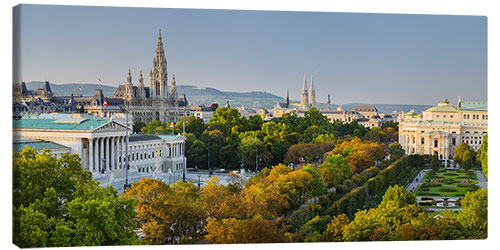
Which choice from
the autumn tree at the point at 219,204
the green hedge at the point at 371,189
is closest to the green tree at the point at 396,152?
the green hedge at the point at 371,189

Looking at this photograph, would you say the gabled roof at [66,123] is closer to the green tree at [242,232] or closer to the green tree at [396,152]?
the green tree at [242,232]

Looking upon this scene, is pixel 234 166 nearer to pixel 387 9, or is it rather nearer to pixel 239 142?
pixel 239 142

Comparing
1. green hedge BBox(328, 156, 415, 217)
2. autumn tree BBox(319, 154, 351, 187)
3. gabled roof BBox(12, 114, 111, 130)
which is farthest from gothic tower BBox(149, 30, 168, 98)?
autumn tree BBox(319, 154, 351, 187)

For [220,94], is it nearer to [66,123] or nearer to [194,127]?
[194,127]

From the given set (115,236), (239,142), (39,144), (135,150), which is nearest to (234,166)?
(239,142)

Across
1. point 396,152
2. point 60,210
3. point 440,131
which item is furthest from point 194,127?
point 60,210

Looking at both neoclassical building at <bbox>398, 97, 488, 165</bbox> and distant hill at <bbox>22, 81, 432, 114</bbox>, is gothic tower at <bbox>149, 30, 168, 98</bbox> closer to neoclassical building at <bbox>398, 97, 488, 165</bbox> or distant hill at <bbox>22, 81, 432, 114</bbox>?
distant hill at <bbox>22, 81, 432, 114</bbox>
